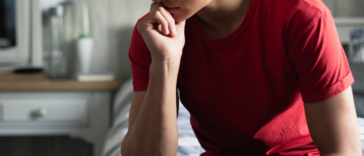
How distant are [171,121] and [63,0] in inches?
62.4

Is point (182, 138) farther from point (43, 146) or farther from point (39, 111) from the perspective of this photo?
point (43, 146)

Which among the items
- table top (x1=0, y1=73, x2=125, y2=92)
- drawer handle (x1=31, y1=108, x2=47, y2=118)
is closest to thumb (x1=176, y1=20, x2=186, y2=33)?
table top (x1=0, y1=73, x2=125, y2=92)

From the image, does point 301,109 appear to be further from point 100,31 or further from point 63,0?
point 63,0

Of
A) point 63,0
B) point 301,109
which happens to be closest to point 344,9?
point 301,109

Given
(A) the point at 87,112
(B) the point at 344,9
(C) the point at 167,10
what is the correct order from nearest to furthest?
1. (C) the point at 167,10
2. (A) the point at 87,112
3. (B) the point at 344,9

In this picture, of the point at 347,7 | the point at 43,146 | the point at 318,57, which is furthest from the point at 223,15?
the point at 43,146

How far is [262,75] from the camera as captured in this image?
66 cm

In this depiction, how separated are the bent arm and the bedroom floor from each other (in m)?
1.64

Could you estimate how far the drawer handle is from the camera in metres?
1.52

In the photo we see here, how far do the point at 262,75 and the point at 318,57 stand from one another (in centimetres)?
12

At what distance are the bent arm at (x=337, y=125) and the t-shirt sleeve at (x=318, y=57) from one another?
2 cm

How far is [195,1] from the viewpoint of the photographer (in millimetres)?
622

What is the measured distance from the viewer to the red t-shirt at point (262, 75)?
0.58 meters

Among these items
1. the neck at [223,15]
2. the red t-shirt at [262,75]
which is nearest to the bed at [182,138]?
the red t-shirt at [262,75]
